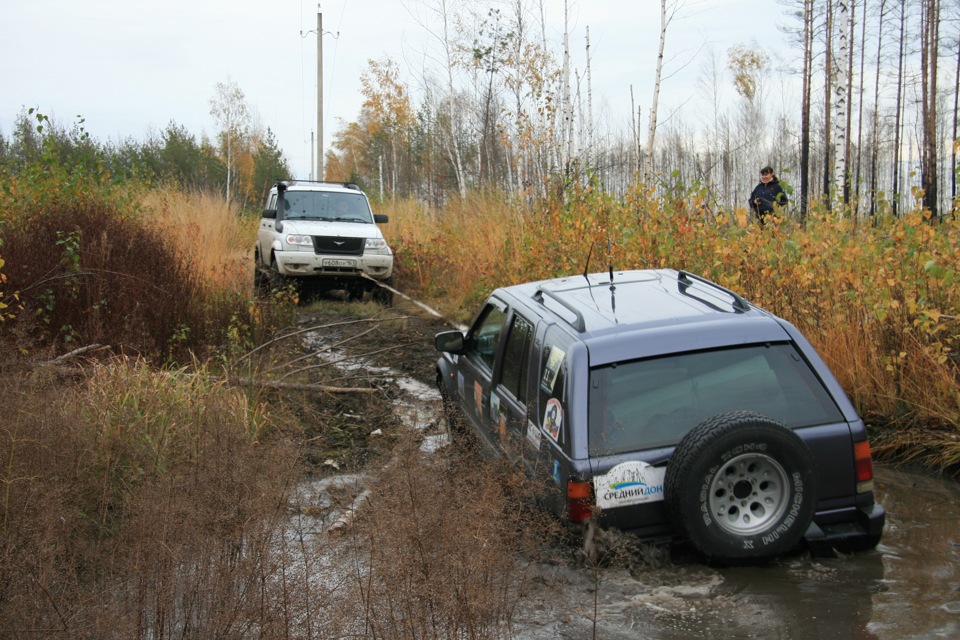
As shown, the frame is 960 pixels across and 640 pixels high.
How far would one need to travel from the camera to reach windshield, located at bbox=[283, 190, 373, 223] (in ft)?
54.4

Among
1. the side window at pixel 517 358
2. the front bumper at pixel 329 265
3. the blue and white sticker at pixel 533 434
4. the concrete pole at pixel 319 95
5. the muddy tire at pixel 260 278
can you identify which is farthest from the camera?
the concrete pole at pixel 319 95

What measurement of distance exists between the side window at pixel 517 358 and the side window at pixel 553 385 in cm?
33

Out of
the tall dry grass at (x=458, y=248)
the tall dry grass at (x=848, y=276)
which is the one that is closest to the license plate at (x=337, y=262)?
the tall dry grass at (x=458, y=248)

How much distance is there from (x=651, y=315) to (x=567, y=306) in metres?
0.49

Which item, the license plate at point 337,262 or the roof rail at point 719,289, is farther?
the license plate at point 337,262

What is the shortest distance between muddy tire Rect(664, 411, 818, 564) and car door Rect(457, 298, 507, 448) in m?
1.53

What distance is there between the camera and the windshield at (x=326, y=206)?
16.6m

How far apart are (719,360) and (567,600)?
56.5 inches

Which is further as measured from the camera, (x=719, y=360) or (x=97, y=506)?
(x=97, y=506)

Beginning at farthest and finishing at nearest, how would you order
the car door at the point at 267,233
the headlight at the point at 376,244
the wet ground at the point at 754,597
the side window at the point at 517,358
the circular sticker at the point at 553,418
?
the car door at the point at 267,233 < the headlight at the point at 376,244 < the side window at the point at 517,358 < the circular sticker at the point at 553,418 < the wet ground at the point at 754,597

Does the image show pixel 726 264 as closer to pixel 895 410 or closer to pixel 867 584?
pixel 895 410

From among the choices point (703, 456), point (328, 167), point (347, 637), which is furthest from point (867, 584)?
point (328, 167)

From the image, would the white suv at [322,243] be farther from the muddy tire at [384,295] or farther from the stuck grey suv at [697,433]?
the stuck grey suv at [697,433]

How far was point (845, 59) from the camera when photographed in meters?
16.2
